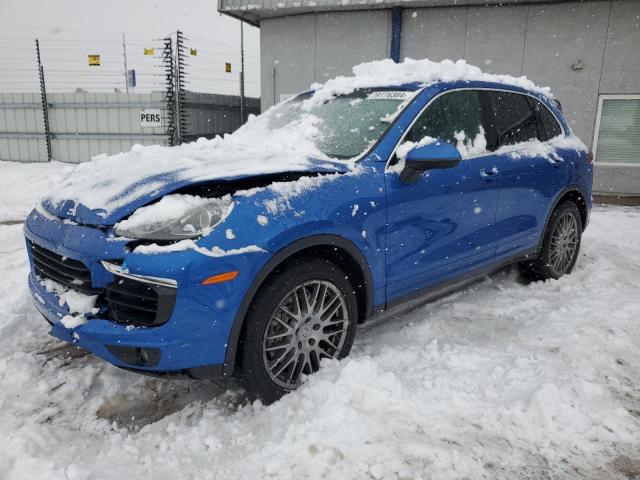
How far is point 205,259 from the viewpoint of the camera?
2.22 meters

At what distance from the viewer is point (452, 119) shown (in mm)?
3559

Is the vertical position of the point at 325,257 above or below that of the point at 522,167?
below

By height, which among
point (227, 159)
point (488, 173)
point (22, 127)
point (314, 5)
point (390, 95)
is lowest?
point (488, 173)

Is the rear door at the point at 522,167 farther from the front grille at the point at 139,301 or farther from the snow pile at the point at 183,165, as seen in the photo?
the front grille at the point at 139,301

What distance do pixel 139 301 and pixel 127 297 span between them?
63mm

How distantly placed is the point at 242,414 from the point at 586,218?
4014 millimetres

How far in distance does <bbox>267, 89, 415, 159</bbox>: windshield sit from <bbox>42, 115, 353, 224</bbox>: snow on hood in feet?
0.31

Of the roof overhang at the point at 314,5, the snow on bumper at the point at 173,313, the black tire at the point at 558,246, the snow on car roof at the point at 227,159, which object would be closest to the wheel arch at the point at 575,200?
the black tire at the point at 558,246

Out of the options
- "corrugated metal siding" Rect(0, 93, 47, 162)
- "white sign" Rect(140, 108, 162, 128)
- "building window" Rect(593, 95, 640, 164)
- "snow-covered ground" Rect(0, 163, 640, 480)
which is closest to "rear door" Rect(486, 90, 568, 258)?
"snow-covered ground" Rect(0, 163, 640, 480)

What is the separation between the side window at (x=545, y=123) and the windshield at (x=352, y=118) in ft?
5.52

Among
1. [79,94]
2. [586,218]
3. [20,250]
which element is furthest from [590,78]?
[79,94]

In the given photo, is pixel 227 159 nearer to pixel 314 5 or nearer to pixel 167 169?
pixel 167 169

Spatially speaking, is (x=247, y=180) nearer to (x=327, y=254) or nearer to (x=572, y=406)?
(x=327, y=254)

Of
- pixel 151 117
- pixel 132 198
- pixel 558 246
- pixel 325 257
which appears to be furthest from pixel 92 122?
pixel 325 257
